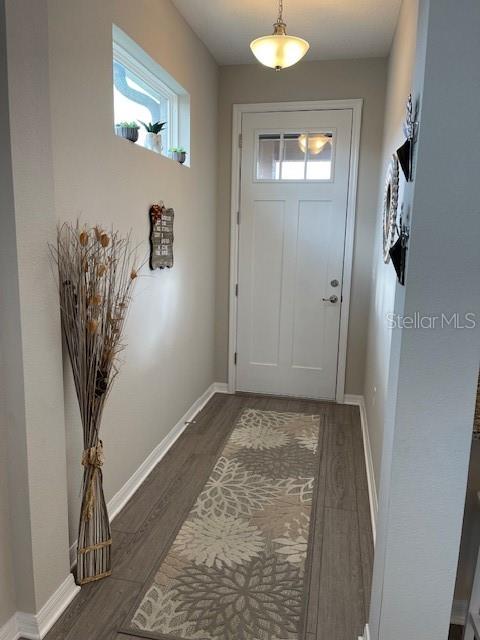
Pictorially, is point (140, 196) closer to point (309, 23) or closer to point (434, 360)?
point (309, 23)

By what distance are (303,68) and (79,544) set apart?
3660 mm

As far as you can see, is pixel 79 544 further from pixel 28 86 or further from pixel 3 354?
pixel 28 86

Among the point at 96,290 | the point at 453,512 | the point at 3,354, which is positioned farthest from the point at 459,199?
the point at 3,354

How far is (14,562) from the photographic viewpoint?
170 centimetres

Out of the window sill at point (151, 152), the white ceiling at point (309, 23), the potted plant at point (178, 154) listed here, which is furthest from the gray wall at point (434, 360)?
the potted plant at point (178, 154)

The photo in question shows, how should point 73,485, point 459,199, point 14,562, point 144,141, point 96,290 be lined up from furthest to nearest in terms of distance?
point 144,141, point 73,485, point 96,290, point 14,562, point 459,199

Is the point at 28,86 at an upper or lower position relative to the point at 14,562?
upper

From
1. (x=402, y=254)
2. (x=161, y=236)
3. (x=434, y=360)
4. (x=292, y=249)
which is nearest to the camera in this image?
(x=434, y=360)

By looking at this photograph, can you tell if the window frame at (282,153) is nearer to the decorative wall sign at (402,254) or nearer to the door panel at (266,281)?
the door panel at (266,281)

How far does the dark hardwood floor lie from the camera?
1.82 meters

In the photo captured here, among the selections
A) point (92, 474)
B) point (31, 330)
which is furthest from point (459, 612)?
point (31, 330)

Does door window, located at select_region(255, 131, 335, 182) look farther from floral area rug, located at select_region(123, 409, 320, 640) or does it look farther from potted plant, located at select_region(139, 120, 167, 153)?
floral area rug, located at select_region(123, 409, 320, 640)

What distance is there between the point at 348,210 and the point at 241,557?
110 inches

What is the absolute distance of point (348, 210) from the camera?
391 cm
